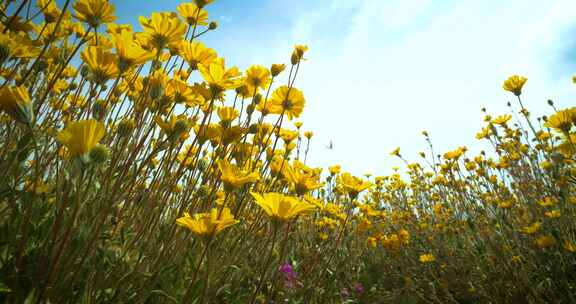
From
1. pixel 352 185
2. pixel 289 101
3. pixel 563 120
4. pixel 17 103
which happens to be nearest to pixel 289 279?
pixel 352 185

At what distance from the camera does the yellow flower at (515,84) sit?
2.91m

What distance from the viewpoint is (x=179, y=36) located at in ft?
4.59

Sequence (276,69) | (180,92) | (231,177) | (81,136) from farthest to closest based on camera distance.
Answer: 1. (276,69)
2. (180,92)
3. (231,177)
4. (81,136)

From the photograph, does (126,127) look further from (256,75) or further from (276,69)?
(276,69)

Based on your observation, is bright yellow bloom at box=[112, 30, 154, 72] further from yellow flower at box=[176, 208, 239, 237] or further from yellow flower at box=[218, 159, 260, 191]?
yellow flower at box=[176, 208, 239, 237]

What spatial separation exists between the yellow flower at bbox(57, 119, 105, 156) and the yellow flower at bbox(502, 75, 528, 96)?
10.9 ft

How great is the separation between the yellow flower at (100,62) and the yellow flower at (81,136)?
0.56 metres

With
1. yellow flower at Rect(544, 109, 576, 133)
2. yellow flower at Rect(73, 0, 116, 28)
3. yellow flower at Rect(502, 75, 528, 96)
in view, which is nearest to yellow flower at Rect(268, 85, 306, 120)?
yellow flower at Rect(73, 0, 116, 28)

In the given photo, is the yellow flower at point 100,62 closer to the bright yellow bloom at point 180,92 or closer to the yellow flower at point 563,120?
the bright yellow bloom at point 180,92

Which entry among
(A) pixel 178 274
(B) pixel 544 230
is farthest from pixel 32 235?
(B) pixel 544 230

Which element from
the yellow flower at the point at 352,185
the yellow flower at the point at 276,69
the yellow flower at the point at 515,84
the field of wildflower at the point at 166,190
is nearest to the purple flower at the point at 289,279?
the field of wildflower at the point at 166,190

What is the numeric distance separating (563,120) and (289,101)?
1842 mm

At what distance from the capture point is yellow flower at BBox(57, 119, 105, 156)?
775mm

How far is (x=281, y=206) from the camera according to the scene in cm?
105
